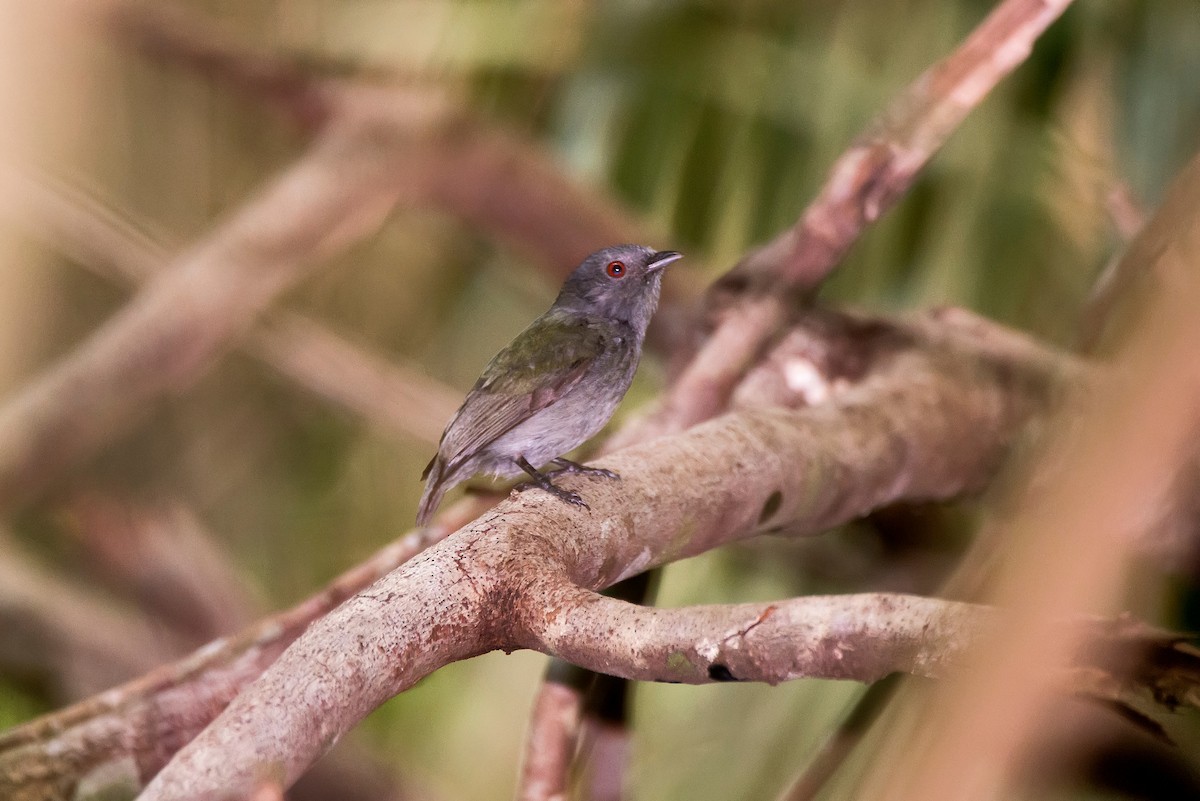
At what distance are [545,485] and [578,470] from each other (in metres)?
0.09

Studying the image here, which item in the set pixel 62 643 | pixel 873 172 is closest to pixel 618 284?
pixel 873 172

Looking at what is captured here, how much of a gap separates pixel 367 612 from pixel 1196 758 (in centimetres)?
98

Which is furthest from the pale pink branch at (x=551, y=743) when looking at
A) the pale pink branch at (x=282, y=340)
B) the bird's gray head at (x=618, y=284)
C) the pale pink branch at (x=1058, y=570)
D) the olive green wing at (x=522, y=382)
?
the pale pink branch at (x=1058, y=570)

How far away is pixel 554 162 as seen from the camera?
2.91m

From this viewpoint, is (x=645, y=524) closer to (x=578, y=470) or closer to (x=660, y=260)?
(x=578, y=470)

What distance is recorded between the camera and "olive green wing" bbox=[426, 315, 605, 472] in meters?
1.47

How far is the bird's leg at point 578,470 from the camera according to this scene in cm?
145

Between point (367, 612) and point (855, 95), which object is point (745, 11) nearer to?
point (855, 95)

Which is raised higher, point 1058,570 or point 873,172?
point 873,172

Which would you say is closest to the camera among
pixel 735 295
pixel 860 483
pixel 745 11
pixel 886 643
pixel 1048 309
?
pixel 886 643

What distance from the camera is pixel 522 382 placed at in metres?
1.51

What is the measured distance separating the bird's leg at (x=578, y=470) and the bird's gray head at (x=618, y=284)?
255mm

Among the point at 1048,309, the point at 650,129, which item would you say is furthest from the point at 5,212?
the point at 1048,309

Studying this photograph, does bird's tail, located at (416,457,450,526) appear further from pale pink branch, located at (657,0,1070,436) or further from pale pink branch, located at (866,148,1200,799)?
pale pink branch, located at (866,148,1200,799)
